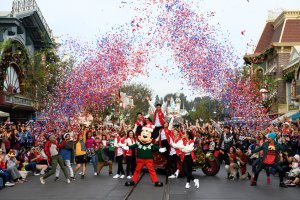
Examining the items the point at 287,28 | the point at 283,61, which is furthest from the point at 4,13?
the point at 287,28

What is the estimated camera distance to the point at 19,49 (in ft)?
119

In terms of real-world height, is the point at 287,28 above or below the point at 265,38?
below

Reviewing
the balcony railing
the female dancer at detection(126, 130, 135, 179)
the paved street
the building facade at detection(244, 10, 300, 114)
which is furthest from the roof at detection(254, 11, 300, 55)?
the paved street

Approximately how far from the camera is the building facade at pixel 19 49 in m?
33.4

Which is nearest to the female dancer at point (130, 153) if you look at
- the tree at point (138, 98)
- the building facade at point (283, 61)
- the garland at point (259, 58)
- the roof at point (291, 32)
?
the building facade at point (283, 61)

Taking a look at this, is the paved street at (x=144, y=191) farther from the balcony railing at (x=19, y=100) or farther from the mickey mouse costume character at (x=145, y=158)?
the balcony railing at (x=19, y=100)

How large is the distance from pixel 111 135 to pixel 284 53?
27.4 metres

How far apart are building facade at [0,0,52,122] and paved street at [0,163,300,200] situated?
1783cm

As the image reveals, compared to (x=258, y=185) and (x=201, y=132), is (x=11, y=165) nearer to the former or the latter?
(x=258, y=185)

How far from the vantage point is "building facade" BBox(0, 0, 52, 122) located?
33.4 metres

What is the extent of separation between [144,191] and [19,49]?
24.5 m

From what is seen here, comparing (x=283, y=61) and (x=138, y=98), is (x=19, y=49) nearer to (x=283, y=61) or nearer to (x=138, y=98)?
(x=283, y=61)

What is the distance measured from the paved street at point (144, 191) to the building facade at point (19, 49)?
17.8 meters

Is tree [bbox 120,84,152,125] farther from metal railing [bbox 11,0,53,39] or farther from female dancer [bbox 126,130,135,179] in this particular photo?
female dancer [bbox 126,130,135,179]
